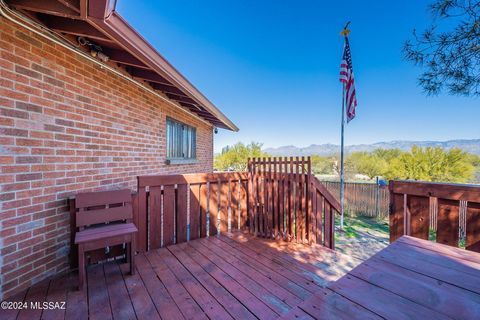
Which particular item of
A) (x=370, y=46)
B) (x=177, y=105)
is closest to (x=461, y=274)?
(x=177, y=105)

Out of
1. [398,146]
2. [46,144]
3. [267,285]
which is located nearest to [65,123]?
[46,144]

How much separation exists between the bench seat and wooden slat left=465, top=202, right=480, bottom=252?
3131 millimetres

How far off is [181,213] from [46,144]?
5.92 ft

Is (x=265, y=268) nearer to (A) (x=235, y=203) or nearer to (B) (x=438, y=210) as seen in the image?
(A) (x=235, y=203)

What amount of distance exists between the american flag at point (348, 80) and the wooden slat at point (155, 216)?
22.4ft

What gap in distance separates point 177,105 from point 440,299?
514cm

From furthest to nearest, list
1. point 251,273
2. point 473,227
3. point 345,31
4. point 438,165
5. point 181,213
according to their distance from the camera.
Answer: point 438,165
point 345,31
point 181,213
point 251,273
point 473,227

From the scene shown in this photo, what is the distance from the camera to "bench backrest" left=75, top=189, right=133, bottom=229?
7.36 feet

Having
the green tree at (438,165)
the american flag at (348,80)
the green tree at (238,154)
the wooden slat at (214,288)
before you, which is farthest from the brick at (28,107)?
the green tree at (438,165)

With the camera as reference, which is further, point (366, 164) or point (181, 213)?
point (366, 164)

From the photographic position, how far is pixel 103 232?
2.13m

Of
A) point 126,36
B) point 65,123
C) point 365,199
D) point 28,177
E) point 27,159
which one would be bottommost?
point 365,199

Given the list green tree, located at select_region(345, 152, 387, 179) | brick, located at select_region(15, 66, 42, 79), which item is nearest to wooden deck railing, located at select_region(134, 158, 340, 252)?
brick, located at select_region(15, 66, 42, 79)

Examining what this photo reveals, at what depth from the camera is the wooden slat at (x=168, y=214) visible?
2973mm
